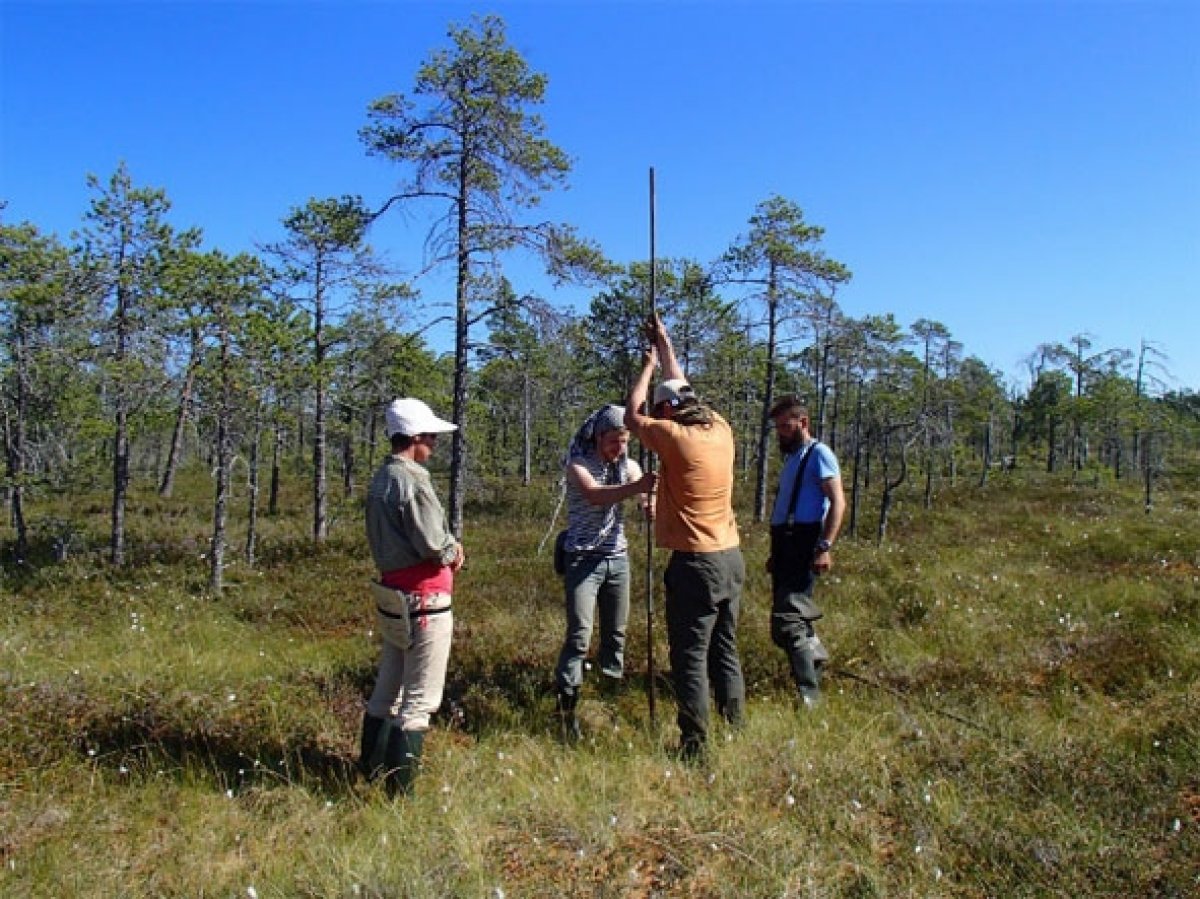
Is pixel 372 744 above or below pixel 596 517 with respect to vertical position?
below

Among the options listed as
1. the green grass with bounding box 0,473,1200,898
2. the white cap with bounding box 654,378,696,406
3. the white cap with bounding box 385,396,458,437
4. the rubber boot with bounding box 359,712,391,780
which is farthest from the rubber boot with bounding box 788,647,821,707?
the white cap with bounding box 385,396,458,437

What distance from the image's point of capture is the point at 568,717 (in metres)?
4.71

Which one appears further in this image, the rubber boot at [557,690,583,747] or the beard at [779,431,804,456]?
the beard at [779,431,804,456]

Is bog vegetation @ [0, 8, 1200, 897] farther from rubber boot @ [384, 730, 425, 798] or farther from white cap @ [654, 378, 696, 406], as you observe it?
white cap @ [654, 378, 696, 406]

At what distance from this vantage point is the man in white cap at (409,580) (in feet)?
12.1

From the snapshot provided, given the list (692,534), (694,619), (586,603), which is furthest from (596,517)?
(694,619)

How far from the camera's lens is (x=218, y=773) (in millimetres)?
3984

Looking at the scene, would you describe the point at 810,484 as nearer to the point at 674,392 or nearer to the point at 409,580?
the point at 674,392

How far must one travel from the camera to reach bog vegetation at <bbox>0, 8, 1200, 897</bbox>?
9.82ft

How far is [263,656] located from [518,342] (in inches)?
300

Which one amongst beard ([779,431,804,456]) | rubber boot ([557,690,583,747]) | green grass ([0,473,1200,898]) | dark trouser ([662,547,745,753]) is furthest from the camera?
beard ([779,431,804,456])

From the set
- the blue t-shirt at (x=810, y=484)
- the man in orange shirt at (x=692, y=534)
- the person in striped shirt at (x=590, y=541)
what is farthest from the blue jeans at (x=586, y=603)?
the blue t-shirt at (x=810, y=484)

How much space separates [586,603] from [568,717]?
713 millimetres

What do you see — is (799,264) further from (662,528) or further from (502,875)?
(502,875)
